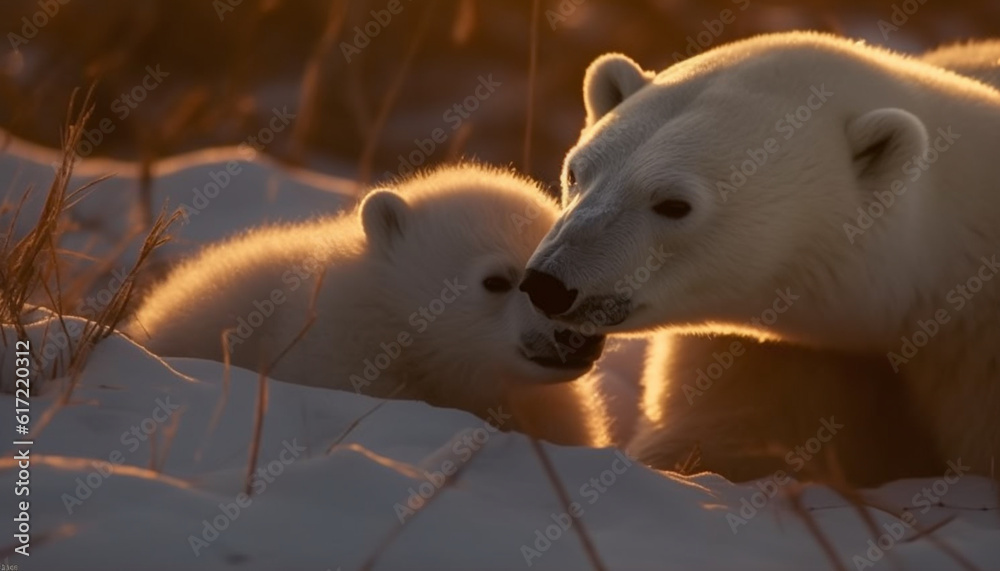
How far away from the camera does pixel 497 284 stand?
4203mm

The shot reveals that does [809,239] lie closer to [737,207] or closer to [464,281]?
[737,207]

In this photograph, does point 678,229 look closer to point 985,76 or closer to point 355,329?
point 355,329

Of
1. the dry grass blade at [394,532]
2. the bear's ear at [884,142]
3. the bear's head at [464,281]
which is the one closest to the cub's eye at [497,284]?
the bear's head at [464,281]

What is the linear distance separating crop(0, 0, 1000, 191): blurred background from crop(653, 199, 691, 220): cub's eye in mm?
7017

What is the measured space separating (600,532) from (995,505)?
1.18 m

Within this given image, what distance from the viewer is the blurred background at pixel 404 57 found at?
440 inches

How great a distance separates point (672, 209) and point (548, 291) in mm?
378

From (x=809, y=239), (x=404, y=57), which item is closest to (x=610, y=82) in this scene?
(x=809, y=239)

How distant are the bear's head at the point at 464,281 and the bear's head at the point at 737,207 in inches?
26.3

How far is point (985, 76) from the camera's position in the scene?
4543 millimetres

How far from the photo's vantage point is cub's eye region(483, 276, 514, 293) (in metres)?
4.20

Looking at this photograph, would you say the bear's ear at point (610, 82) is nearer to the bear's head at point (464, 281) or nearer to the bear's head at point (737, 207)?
the bear's head at point (737, 207)

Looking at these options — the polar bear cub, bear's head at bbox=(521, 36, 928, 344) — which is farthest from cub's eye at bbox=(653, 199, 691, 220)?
the polar bear cub

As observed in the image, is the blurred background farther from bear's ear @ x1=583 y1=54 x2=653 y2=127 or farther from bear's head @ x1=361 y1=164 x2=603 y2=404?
bear's ear @ x1=583 y1=54 x2=653 y2=127
